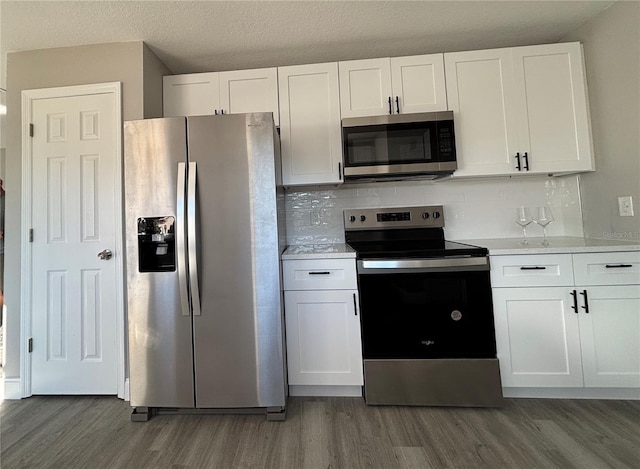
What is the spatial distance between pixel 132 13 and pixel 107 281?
1703 mm

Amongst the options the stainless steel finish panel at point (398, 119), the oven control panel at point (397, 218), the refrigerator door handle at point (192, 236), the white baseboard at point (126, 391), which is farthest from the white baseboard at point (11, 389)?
the stainless steel finish panel at point (398, 119)

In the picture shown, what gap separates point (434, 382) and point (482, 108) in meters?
1.90

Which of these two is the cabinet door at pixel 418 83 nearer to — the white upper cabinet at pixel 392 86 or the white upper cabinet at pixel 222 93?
the white upper cabinet at pixel 392 86

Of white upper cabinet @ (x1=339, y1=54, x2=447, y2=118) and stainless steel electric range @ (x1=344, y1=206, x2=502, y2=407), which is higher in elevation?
white upper cabinet @ (x1=339, y1=54, x2=447, y2=118)

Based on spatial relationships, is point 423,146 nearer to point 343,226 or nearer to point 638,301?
point 343,226

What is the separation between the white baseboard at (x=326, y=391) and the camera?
6.16 feet

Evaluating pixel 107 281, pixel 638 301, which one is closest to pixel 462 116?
pixel 638 301

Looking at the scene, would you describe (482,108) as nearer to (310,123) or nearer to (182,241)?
(310,123)

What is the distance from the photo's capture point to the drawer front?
5.46 feet

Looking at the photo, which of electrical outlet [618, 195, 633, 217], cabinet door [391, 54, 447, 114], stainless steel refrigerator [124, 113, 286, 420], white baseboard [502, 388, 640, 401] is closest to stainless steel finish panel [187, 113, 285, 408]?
stainless steel refrigerator [124, 113, 286, 420]

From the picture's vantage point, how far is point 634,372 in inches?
65.4

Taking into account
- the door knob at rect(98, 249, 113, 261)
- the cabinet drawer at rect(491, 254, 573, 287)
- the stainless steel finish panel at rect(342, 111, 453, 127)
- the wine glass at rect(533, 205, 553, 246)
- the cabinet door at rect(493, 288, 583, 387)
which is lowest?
the cabinet door at rect(493, 288, 583, 387)

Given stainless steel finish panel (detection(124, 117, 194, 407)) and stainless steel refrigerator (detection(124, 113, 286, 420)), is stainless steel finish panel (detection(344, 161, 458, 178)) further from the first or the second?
stainless steel finish panel (detection(124, 117, 194, 407))

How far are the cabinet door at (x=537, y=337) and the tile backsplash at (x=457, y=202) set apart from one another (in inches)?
28.8
